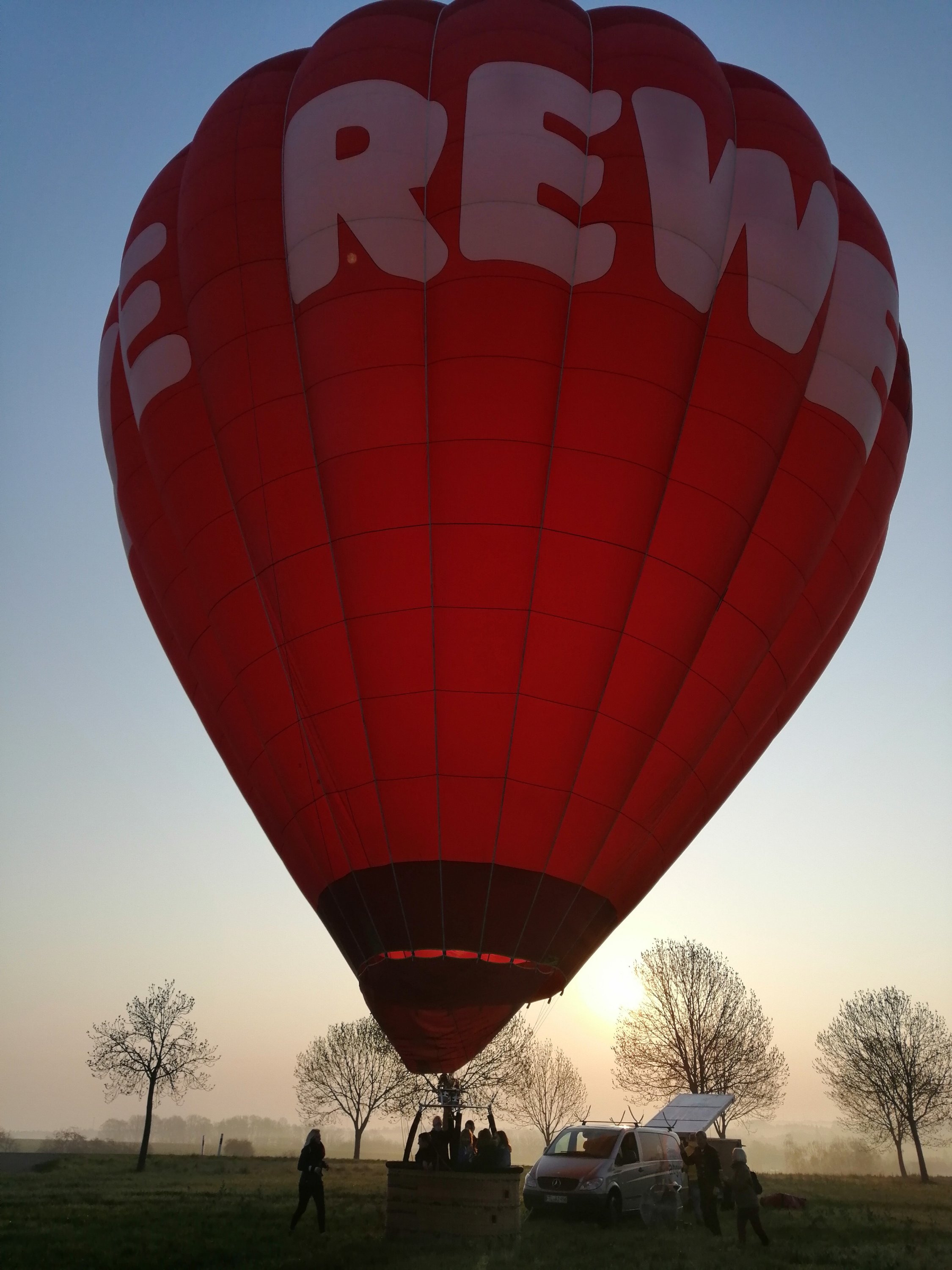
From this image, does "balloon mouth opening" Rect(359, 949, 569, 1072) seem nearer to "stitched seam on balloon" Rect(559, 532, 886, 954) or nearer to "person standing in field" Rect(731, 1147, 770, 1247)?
"stitched seam on balloon" Rect(559, 532, 886, 954)

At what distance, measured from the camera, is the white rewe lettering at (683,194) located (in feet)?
27.5

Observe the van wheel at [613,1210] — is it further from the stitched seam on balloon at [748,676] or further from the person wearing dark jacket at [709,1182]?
the stitched seam on balloon at [748,676]

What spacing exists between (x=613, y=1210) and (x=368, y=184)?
9.80 m

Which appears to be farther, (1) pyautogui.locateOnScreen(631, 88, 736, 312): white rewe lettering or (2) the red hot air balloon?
(1) pyautogui.locateOnScreen(631, 88, 736, 312): white rewe lettering

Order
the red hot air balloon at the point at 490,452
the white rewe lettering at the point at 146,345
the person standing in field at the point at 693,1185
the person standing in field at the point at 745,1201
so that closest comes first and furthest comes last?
1. the red hot air balloon at the point at 490,452
2. the person standing in field at the point at 745,1201
3. the white rewe lettering at the point at 146,345
4. the person standing in field at the point at 693,1185

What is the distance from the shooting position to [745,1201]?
8.94 meters

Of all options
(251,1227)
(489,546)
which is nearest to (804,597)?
(489,546)

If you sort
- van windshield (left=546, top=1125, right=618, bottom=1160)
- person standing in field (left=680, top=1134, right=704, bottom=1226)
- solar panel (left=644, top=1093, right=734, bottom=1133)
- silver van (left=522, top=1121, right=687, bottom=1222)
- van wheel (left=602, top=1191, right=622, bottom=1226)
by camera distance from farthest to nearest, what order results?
solar panel (left=644, top=1093, right=734, bottom=1133), person standing in field (left=680, top=1134, right=704, bottom=1226), van windshield (left=546, top=1125, right=618, bottom=1160), silver van (left=522, top=1121, right=687, bottom=1222), van wheel (left=602, top=1191, right=622, bottom=1226)

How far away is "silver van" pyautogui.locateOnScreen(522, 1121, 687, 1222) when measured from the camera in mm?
9859

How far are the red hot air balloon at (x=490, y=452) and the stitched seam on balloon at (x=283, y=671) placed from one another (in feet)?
0.14

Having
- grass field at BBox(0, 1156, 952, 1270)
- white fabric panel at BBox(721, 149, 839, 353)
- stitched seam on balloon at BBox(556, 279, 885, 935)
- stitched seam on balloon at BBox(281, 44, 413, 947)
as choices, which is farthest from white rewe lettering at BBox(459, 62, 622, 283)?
grass field at BBox(0, 1156, 952, 1270)

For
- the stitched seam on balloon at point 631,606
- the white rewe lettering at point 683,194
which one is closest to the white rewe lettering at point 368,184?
the white rewe lettering at point 683,194

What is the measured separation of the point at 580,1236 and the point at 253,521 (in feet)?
23.1

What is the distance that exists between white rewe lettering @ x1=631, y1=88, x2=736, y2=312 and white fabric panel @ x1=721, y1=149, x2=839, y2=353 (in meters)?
0.21
